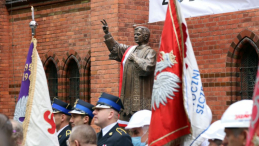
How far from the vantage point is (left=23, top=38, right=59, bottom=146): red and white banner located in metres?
6.63

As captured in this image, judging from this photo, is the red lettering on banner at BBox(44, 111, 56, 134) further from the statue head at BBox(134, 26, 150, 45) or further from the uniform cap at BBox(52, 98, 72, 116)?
the statue head at BBox(134, 26, 150, 45)

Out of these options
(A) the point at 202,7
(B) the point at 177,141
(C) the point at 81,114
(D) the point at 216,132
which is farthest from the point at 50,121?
(A) the point at 202,7

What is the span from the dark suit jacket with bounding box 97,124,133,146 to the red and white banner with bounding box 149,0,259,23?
11.3 feet

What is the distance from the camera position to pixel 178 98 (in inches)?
202

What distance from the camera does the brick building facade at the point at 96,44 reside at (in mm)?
9242

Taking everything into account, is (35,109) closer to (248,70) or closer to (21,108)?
(21,108)

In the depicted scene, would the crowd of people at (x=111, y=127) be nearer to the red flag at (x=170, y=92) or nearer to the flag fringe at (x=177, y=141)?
the flag fringe at (x=177, y=141)

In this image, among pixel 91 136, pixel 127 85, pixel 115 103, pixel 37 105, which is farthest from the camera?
pixel 127 85

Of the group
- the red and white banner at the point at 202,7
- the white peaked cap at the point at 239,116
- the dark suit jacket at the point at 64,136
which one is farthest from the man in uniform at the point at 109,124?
the red and white banner at the point at 202,7

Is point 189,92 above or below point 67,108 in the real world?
above

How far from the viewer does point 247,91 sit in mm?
9203

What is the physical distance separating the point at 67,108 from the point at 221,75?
2.72 meters

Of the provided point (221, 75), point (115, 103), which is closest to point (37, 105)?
point (115, 103)

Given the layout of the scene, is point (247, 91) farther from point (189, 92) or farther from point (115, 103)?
point (189, 92)
